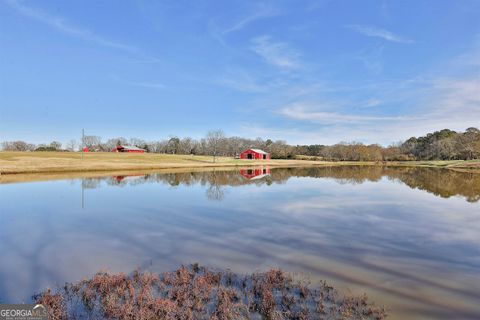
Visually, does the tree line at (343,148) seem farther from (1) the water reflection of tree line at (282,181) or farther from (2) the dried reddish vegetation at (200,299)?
(2) the dried reddish vegetation at (200,299)

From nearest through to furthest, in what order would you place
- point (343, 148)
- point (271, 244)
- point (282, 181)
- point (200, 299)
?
point (200, 299) → point (271, 244) → point (282, 181) → point (343, 148)

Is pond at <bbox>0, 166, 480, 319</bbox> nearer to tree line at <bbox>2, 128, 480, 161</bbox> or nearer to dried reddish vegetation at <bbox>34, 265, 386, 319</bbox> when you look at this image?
dried reddish vegetation at <bbox>34, 265, 386, 319</bbox>

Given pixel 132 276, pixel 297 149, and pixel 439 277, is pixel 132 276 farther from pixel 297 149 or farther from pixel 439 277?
pixel 297 149

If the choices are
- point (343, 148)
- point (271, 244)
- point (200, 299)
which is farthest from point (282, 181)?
point (343, 148)

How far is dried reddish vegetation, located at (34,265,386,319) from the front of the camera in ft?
18.2

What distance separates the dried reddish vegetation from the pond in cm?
67

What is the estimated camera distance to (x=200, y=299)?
20.2 ft

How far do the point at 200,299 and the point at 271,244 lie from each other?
14.9 ft

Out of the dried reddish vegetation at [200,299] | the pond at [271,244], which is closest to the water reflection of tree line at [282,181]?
the pond at [271,244]

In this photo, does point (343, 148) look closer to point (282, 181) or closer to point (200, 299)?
point (282, 181)

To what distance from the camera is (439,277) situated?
24.5 feet

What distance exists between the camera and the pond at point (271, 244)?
688 centimetres

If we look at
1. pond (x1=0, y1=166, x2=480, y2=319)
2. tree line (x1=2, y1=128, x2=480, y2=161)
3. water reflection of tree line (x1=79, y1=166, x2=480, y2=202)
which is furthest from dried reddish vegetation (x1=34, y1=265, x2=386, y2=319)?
tree line (x1=2, y1=128, x2=480, y2=161)

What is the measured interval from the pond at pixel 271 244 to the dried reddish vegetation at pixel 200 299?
0.67 m
